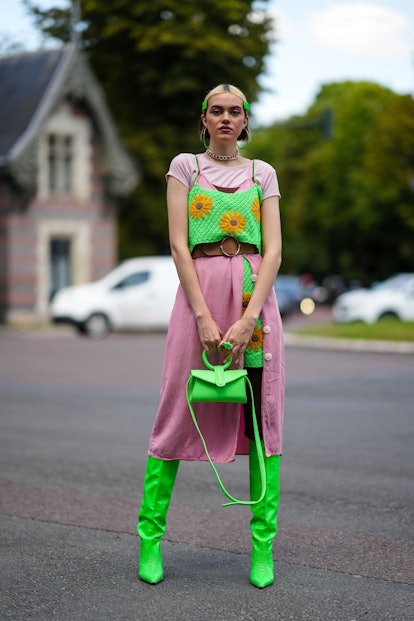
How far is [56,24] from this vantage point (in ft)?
126

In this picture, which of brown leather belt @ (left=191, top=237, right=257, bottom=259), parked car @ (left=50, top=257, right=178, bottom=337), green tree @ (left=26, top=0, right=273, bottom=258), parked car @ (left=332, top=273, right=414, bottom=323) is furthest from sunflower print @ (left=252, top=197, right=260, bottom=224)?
green tree @ (left=26, top=0, right=273, bottom=258)

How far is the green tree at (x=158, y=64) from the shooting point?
35.2 meters

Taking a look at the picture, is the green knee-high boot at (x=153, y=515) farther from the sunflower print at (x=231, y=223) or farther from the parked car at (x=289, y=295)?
the parked car at (x=289, y=295)

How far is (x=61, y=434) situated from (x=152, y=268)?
1984 cm

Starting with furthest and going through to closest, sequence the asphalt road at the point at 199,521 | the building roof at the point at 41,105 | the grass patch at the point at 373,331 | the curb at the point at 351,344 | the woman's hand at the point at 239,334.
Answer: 1. the building roof at the point at 41,105
2. the grass patch at the point at 373,331
3. the curb at the point at 351,344
4. the woman's hand at the point at 239,334
5. the asphalt road at the point at 199,521

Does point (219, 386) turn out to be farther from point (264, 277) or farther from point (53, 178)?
point (53, 178)

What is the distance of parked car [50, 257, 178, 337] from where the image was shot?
92.1 feet

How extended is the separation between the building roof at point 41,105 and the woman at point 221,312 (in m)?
28.2

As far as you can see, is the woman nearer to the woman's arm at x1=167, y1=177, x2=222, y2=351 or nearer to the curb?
the woman's arm at x1=167, y1=177, x2=222, y2=351

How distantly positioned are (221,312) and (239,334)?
0.17 meters

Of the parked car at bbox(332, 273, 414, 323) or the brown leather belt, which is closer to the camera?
the brown leather belt

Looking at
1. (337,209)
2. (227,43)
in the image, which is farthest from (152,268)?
(337,209)

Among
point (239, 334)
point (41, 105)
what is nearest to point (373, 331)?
point (41, 105)


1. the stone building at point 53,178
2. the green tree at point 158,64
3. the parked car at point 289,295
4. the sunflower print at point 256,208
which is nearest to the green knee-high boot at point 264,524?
the sunflower print at point 256,208
